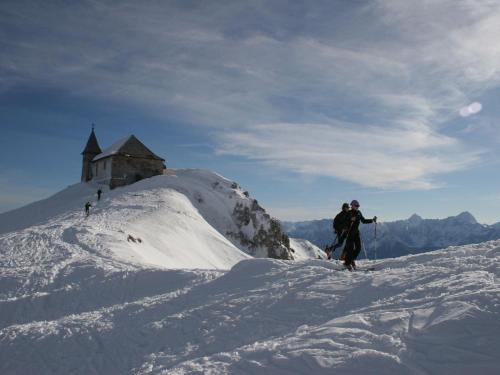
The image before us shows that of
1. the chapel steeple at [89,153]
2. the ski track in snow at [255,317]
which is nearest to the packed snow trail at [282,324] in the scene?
the ski track in snow at [255,317]

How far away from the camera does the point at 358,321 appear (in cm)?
848

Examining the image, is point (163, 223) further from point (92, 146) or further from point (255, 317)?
point (92, 146)

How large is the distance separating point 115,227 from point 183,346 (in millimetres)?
22123

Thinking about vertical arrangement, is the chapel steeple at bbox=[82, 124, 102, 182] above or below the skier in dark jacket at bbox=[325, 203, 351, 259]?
above

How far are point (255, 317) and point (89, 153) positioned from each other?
60.7m

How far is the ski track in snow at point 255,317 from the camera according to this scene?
7223mm

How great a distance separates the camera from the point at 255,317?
10227 mm

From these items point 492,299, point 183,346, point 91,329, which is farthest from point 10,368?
point 492,299

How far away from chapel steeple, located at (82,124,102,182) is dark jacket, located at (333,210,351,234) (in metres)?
55.6

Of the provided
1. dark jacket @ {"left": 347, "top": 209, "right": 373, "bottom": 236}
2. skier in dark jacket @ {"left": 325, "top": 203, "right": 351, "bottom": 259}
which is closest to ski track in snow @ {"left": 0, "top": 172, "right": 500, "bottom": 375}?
skier in dark jacket @ {"left": 325, "top": 203, "right": 351, "bottom": 259}

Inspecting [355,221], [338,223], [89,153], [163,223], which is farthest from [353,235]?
[89,153]

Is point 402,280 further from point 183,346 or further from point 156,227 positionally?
point 156,227

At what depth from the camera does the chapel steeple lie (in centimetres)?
6341

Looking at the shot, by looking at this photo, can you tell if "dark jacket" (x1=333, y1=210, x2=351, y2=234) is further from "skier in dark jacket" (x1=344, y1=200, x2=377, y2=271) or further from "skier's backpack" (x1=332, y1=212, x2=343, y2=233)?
"skier in dark jacket" (x1=344, y1=200, x2=377, y2=271)
